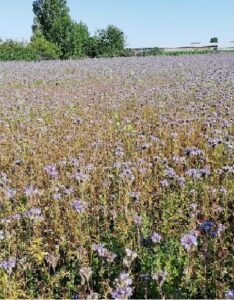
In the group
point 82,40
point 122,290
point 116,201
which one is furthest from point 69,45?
point 122,290

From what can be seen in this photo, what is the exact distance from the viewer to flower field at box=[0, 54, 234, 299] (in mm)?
3002

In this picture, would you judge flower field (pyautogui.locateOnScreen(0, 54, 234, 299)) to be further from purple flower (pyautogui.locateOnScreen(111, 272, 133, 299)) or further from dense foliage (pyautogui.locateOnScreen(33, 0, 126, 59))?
dense foliage (pyautogui.locateOnScreen(33, 0, 126, 59))

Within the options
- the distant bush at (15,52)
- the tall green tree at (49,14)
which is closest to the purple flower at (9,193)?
the distant bush at (15,52)

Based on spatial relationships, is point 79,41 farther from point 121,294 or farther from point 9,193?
point 121,294

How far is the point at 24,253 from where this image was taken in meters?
3.40

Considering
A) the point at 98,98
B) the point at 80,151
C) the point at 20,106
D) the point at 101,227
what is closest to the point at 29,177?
the point at 80,151

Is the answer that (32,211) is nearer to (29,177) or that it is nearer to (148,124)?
(29,177)

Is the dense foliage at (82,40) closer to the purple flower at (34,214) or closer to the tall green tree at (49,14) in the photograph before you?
the tall green tree at (49,14)

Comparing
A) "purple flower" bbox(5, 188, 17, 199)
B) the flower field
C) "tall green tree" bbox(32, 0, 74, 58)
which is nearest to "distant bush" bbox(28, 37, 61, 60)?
"tall green tree" bbox(32, 0, 74, 58)

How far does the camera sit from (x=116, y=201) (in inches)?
165

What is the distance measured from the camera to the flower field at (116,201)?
3.00m

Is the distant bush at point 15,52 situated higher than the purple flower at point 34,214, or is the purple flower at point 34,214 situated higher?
the distant bush at point 15,52

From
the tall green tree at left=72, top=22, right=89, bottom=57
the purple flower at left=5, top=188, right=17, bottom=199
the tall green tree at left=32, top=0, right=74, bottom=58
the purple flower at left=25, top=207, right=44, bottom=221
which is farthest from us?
the tall green tree at left=32, top=0, right=74, bottom=58

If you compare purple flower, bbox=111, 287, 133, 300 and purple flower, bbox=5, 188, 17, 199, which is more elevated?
purple flower, bbox=111, 287, 133, 300
